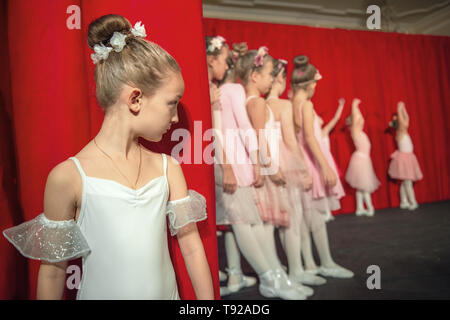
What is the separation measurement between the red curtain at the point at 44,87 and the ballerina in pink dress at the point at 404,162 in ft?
15.7

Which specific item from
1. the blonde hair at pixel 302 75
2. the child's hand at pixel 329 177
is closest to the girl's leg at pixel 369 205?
the child's hand at pixel 329 177

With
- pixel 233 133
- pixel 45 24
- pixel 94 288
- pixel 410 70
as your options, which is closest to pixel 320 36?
pixel 410 70

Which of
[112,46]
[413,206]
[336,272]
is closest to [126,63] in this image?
[112,46]

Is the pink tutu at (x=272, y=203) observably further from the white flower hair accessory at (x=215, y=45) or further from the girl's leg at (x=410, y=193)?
the girl's leg at (x=410, y=193)

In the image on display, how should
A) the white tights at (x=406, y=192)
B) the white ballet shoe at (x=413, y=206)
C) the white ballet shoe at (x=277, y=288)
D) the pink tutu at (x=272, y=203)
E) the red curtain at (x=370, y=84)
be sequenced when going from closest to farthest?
the white ballet shoe at (x=277, y=288) < the pink tutu at (x=272, y=203) < the white ballet shoe at (x=413, y=206) < the red curtain at (x=370, y=84) < the white tights at (x=406, y=192)

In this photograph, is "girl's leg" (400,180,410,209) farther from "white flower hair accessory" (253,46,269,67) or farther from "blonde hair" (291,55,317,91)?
"white flower hair accessory" (253,46,269,67)

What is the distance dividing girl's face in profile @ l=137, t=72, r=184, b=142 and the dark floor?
152cm

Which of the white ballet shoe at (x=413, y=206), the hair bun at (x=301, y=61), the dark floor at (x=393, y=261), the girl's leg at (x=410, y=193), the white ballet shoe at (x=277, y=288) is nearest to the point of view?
the dark floor at (x=393, y=261)

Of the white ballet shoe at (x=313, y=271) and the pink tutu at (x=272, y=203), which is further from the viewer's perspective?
the white ballet shoe at (x=313, y=271)

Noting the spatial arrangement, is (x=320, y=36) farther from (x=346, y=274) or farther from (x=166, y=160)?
(x=166, y=160)

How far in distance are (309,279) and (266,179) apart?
0.73m

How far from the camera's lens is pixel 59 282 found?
643 millimetres

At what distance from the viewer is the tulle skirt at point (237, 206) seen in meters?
1.87

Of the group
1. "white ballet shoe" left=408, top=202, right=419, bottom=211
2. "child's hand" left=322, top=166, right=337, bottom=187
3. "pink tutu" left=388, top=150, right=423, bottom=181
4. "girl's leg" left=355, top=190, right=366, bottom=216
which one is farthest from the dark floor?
"pink tutu" left=388, top=150, right=423, bottom=181
